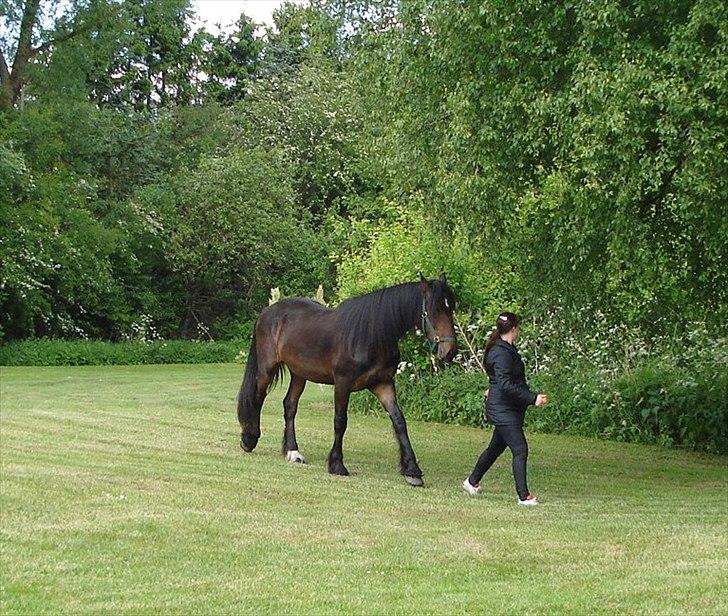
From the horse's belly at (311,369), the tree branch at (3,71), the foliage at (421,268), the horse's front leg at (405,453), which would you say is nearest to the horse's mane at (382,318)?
the horse's belly at (311,369)

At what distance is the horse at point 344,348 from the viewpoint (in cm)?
1198

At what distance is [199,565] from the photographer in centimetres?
761

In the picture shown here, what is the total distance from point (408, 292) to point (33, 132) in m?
24.8

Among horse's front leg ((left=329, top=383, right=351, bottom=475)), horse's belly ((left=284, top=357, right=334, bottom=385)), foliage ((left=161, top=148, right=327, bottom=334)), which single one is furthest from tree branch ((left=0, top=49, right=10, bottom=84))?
horse's front leg ((left=329, top=383, right=351, bottom=475))

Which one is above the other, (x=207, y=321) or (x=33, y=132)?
(x=33, y=132)

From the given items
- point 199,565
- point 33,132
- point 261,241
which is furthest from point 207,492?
Answer: point 261,241

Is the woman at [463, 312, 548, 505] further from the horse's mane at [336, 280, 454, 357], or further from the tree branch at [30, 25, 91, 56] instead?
the tree branch at [30, 25, 91, 56]

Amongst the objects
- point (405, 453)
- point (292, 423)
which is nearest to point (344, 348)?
point (405, 453)

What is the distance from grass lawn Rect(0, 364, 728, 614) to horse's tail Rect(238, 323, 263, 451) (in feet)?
1.00

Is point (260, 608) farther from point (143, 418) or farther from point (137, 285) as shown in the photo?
point (137, 285)

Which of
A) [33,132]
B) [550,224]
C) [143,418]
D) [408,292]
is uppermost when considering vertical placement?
[33,132]

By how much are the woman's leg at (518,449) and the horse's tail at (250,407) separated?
410 centimetres

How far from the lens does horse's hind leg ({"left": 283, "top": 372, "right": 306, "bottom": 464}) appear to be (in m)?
13.5

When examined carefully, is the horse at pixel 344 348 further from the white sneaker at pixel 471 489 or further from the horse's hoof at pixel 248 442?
the white sneaker at pixel 471 489
